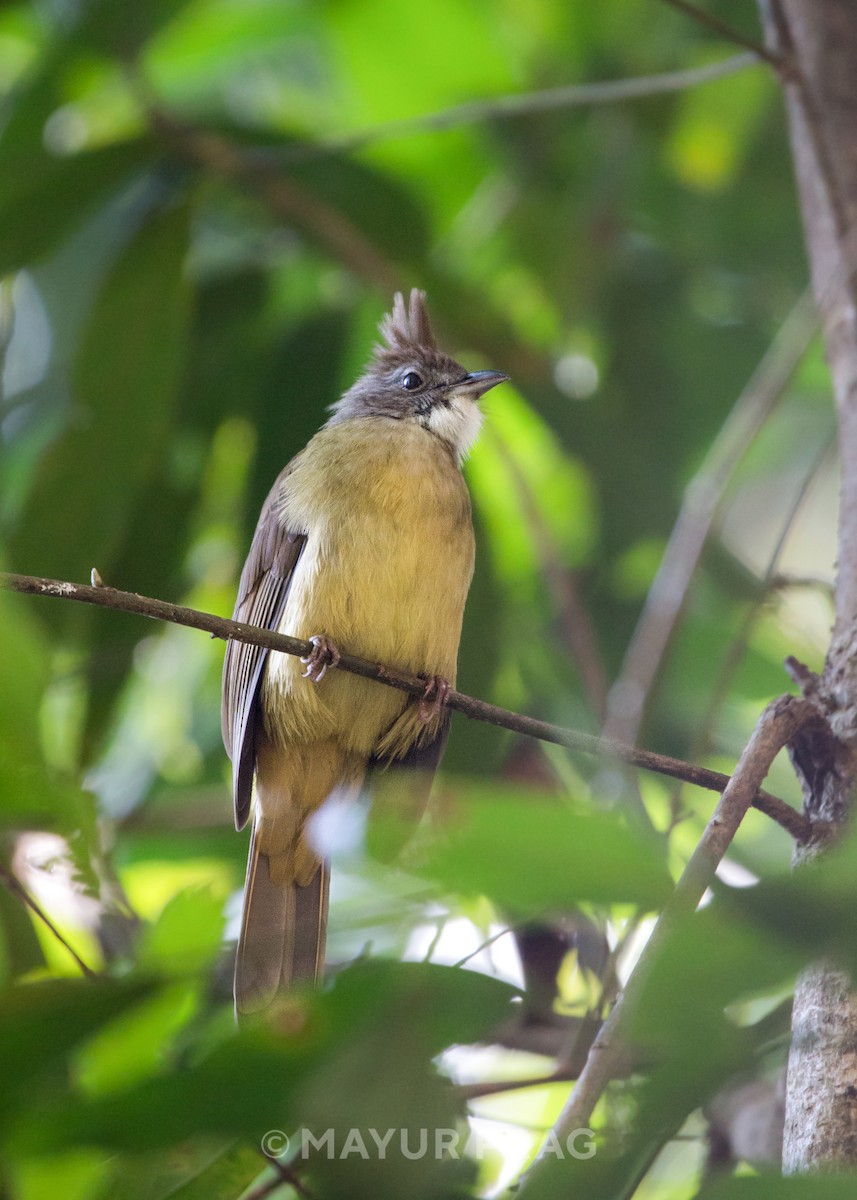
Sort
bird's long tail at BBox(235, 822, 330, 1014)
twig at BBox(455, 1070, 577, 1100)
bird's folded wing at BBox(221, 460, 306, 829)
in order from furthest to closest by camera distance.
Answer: bird's folded wing at BBox(221, 460, 306, 829) → bird's long tail at BBox(235, 822, 330, 1014) → twig at BBox(455, 1070, 577, 1100)

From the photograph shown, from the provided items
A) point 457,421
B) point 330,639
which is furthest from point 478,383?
point 330,639

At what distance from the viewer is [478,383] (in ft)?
12.3

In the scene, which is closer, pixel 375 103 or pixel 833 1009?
pixel 833 1009

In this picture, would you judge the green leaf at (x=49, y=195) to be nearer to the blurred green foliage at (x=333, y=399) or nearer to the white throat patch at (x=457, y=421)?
the blurred green foliage at (x=333, y=399)

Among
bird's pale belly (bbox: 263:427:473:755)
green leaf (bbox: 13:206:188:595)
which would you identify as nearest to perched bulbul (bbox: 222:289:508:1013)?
bird's pale belly (bbox: 263:427:473:755)

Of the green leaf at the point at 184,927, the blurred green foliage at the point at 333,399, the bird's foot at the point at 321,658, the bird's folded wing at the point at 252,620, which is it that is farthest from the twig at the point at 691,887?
the bird's folded wing at the point at 252,620

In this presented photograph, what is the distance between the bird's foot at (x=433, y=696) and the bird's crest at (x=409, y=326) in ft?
4.06

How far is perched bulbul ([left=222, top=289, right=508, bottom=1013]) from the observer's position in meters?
3.14

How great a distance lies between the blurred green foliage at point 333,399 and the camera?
218 centimetres

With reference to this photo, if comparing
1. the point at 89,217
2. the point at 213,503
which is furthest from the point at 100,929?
the point at 89,217

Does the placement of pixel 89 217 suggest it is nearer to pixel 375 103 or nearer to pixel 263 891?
pixel 375 103

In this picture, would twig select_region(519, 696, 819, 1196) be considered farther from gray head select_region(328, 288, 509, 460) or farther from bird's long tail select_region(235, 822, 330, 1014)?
gray head select_region(328, 288, 509, 460)

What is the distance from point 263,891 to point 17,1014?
2.06 meters

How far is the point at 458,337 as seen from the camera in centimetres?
411
